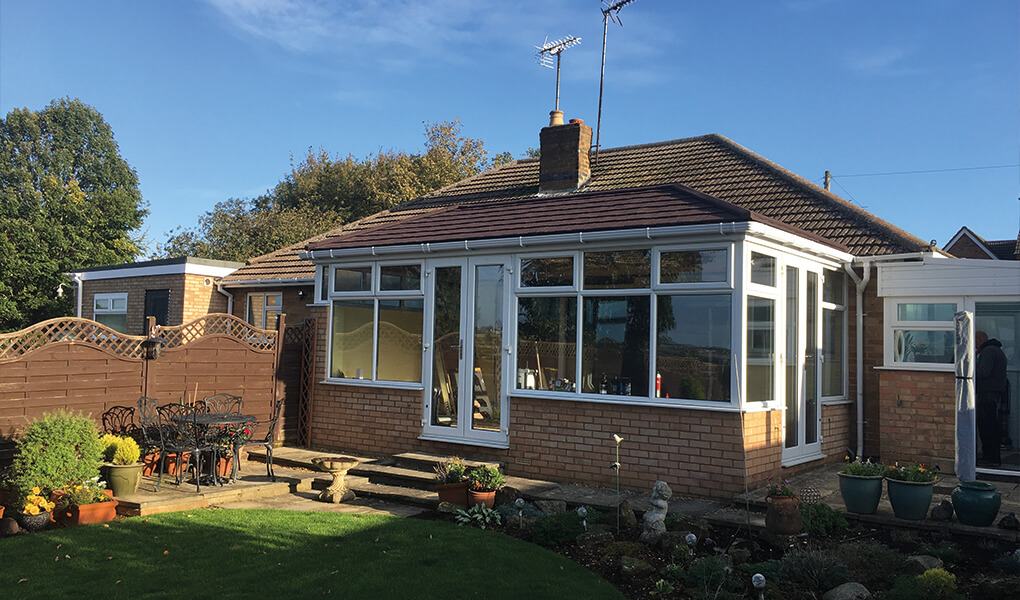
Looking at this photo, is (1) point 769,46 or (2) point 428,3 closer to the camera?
(2) point 428,3

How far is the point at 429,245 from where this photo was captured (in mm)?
10234

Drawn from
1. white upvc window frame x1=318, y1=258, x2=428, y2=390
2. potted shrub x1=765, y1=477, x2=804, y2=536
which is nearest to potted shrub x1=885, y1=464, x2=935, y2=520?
potted shrub x1=765, y1=477, x2=804, y2=536

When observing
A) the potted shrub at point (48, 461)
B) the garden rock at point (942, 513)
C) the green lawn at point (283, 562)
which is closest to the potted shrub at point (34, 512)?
the potted shrub at point (48, 461)

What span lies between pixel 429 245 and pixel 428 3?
16.2 ft

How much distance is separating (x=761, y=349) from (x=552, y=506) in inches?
120

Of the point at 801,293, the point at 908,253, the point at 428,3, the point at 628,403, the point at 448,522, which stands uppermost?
the point at 428,3

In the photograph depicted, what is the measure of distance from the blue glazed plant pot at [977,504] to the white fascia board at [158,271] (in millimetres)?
15827

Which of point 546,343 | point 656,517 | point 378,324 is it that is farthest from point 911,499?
point 378,324

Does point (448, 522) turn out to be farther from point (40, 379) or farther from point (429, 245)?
point (40, 379)

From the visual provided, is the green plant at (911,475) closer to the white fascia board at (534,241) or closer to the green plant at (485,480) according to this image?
the white fascia board at (534,241)

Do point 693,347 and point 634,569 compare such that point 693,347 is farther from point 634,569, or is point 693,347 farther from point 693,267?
point 634,569

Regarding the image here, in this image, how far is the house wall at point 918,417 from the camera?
31.2 ft

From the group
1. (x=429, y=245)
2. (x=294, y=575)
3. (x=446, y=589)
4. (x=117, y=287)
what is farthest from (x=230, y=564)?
(x=117, y=287)

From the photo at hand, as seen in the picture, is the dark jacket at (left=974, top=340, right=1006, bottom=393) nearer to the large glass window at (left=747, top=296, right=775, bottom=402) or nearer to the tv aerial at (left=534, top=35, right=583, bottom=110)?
the large glass window at (left=747, top=296, right=775, bottom=402)
